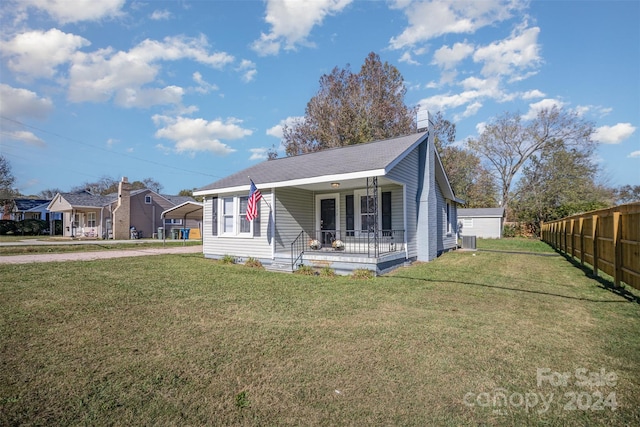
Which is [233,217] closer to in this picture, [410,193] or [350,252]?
[350,252]

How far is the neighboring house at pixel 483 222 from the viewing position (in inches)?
1222

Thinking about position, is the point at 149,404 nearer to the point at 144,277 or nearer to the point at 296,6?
the point at 144,277

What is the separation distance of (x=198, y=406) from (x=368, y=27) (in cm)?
1710

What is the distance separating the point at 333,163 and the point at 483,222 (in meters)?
26.4

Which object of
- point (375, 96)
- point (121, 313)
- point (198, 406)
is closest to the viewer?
point (198, 406)

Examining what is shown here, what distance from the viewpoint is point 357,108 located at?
2747 cm

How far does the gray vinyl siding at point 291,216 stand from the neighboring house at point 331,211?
0.12 feet

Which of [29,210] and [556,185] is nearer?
[556,185]

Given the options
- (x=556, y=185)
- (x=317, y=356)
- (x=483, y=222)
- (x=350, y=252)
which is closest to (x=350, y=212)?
(x=350, y=252)

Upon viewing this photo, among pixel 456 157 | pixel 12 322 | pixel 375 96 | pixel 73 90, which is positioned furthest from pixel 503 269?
pixel 73 90

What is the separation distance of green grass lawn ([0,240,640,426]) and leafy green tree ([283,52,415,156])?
22.2 meters

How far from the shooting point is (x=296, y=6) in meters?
12.6

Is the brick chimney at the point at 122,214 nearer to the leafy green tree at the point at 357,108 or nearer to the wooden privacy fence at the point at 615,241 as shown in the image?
the leafy green tree at the point at 357,108

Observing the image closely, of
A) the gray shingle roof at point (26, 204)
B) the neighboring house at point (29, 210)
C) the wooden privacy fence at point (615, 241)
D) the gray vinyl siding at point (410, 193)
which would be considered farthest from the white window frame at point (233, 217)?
the gray shingle roof at point (26, 204)
